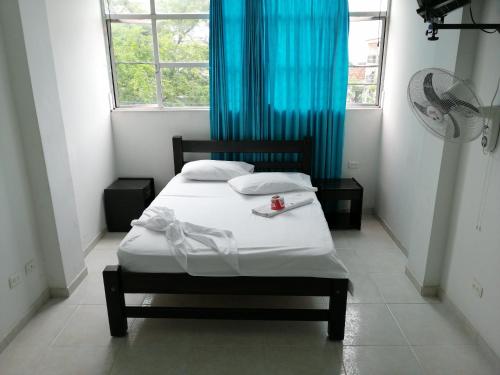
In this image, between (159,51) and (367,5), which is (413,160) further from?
(159,51)

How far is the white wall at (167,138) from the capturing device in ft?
13.8

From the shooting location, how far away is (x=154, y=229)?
2.65 meters

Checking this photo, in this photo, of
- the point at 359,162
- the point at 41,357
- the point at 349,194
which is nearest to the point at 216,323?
the point at 41,357

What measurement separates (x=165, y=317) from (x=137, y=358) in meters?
0.29

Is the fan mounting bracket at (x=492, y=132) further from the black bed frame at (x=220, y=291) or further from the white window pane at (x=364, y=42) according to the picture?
the white window pane at (x=364, y=42)

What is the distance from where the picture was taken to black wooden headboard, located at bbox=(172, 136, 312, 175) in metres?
4.08

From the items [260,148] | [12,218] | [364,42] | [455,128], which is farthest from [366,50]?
[12,218]

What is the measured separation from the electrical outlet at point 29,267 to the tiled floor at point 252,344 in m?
0.32

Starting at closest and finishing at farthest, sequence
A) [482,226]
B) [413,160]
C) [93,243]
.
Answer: [482,226]
[413,160]
[93,243]

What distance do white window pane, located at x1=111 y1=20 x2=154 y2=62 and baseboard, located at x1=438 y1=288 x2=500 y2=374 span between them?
365 cm

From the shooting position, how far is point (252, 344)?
7.93 ft

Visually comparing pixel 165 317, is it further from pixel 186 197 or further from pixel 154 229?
pixel 186 197

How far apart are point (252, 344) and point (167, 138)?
8.62ft

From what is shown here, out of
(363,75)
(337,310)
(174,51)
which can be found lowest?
(337,310)
